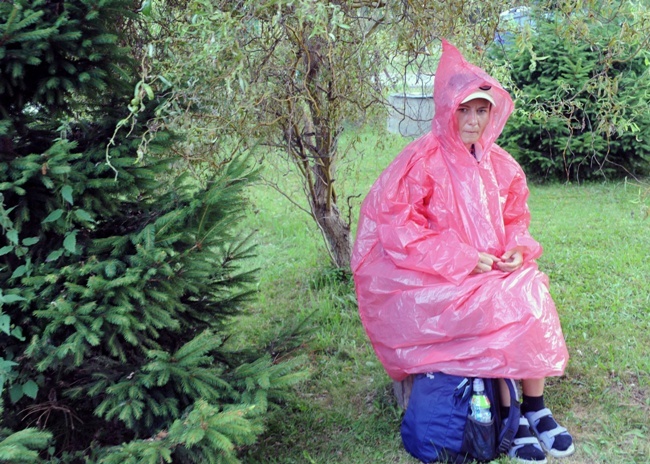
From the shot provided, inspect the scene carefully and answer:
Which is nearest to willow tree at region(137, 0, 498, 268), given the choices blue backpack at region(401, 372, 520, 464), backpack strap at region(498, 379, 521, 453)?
blue backpack at region(401, 372, 520, 464)

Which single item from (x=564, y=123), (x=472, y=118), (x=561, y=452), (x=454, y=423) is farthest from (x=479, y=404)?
(x=564, y=123)

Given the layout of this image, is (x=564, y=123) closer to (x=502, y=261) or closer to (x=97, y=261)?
(x=502, y=261)

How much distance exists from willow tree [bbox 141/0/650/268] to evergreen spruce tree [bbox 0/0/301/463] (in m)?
0.24

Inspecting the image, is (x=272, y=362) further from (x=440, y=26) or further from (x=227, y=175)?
(x=440, y=26)

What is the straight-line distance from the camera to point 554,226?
20.3ft

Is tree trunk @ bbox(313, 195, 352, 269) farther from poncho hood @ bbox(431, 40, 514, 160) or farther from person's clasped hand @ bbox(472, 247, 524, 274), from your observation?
person's clasped hand @ bbox(472, 247, 524, 274)

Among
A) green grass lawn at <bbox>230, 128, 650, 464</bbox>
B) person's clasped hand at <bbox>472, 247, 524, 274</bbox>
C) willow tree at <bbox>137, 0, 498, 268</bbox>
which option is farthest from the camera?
green grass lawn at <bbox>230, 128, 650, 464</bbox>

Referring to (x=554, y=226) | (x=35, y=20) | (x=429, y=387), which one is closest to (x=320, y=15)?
(x=35, y=20)

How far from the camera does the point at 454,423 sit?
2846 millimetres

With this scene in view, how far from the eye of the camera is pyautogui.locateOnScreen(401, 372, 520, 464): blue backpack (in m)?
2.83

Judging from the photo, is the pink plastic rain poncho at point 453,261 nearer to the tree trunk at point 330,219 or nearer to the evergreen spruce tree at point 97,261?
the evergreen spruce tree at point 97,261

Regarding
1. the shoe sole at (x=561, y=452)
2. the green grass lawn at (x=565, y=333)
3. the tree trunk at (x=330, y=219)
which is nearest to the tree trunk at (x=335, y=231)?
the tree trunk at (x=330, y=219)

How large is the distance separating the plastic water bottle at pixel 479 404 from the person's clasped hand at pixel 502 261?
49 cm

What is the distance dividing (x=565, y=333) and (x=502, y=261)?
142cm
